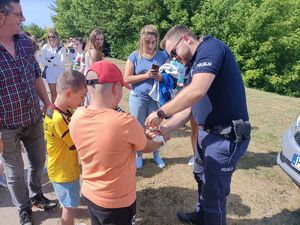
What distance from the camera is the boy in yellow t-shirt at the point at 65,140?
9.09 feet

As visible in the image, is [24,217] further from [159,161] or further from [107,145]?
[159,161]

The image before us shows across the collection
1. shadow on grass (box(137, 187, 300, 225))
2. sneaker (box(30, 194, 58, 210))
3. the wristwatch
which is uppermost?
the wristwatch

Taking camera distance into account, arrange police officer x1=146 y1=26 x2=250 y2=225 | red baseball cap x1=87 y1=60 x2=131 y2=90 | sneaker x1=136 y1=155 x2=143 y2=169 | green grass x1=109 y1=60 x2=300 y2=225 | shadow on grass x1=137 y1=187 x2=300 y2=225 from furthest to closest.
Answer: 1. sneaker x1=136 y1=155 x2=143 y2=169
2. green grass x1=109 y1=60 x2=300 y2=225
3. shadow on grass x1=137 y1=187 x2=300 y2=225
4. police officer x1=146 y1=26 x2=250 y2=225
5. red baseball cap x1=87 y1=60 x2=131 y2=90

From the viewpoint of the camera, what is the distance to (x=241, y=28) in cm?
2173

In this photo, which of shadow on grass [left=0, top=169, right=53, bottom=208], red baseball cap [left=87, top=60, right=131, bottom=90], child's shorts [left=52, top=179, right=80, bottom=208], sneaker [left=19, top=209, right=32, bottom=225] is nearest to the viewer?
red baseball cap [left=87, top=60, right=131, bottom=90]

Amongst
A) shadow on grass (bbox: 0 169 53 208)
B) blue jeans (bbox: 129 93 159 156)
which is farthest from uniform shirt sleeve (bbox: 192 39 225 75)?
shadow on grass (bbox: 0 169 53 208)

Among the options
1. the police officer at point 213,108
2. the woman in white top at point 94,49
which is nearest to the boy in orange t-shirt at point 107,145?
the police officer at point 213,108

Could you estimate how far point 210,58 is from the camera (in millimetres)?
2447

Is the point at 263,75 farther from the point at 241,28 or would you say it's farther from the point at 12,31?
the point at 12,31

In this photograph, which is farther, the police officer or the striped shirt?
the striped shirt

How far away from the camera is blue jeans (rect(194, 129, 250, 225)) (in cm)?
272

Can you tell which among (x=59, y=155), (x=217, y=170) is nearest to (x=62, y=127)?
(x=59, y=155)

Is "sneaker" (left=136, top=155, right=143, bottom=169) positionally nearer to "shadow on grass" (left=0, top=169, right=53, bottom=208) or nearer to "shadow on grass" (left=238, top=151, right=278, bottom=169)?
"shadow on grass" (left=0, top=169, right=53, bottom=208)

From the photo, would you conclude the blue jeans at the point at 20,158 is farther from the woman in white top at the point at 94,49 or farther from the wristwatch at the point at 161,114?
the woman in white top at the point at 94,49
